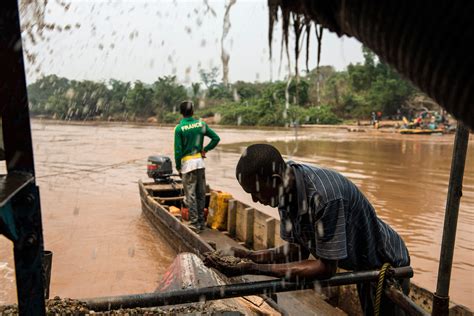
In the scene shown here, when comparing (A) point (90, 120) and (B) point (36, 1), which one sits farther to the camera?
(A) point (90, 120)

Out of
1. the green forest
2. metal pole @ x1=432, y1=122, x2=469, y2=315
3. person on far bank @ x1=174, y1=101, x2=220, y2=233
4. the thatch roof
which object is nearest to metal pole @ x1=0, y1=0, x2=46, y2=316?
→ the thatch roof

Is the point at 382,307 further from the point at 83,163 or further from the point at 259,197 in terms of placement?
the point at 83,163

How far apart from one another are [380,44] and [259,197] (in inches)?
53.3

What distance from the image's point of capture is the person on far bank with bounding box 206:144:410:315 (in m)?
2.08

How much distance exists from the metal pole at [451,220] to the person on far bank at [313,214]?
22.7 inches

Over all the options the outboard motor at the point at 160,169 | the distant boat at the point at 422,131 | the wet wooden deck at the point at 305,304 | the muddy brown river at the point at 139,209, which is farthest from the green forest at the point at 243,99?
the wet wooden deck at the point at 305,304

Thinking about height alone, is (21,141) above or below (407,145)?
above

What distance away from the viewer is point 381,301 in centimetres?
241

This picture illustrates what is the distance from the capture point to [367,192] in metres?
12.5

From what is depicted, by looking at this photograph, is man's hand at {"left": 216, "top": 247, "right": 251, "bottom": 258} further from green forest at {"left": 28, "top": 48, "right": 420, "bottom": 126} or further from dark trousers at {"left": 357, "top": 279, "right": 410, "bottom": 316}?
green forest at {"left": 28, "top": 48, "right": 420, "bottom": 126}

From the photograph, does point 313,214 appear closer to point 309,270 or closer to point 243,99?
point 309,270

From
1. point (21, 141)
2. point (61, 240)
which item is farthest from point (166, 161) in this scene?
point (21, 141)

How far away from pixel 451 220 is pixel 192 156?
166 inches

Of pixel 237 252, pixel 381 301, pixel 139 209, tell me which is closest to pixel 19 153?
pixel 237 252
